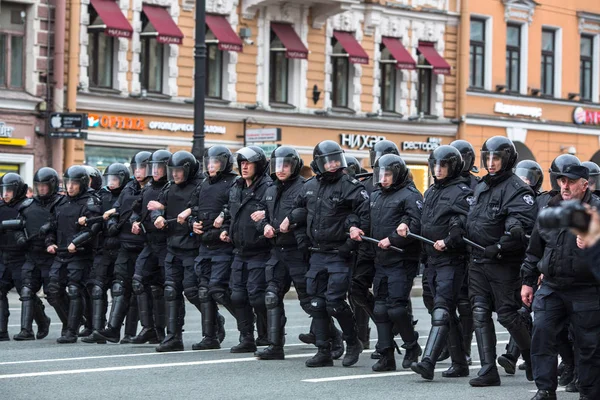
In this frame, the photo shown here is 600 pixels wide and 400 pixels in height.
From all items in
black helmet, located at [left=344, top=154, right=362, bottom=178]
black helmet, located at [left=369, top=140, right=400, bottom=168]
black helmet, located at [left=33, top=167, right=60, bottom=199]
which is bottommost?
black helmet, located at [left=33, top=167, right=60, bottom=199]

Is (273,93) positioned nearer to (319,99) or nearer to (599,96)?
(319,99)

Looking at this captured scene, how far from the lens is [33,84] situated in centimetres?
2816

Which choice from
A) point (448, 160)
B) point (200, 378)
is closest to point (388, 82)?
point (448, 160)

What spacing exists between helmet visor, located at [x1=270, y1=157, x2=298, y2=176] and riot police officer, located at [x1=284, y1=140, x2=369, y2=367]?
535 mm

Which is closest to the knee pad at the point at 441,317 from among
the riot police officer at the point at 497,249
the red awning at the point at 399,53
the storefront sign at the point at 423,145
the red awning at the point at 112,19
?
the riot police officer at the point at 497,249

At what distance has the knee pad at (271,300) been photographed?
13.0 metres

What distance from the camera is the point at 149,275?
14.6 m

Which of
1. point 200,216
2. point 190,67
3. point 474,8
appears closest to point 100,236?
point 200,216

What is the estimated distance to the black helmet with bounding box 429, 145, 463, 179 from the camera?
39.0 ft

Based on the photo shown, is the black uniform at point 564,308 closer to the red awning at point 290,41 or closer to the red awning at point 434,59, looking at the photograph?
the red awning at point 290,41

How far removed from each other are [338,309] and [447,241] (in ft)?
4.47

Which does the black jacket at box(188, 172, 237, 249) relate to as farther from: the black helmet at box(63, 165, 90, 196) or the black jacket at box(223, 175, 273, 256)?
the black helmet at box(63, 165, 90, 196)

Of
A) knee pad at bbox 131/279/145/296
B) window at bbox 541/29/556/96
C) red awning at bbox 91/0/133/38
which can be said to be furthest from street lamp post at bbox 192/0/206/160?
window at bbox 541/29/556/96

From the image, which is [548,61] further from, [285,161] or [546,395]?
[546,395]
